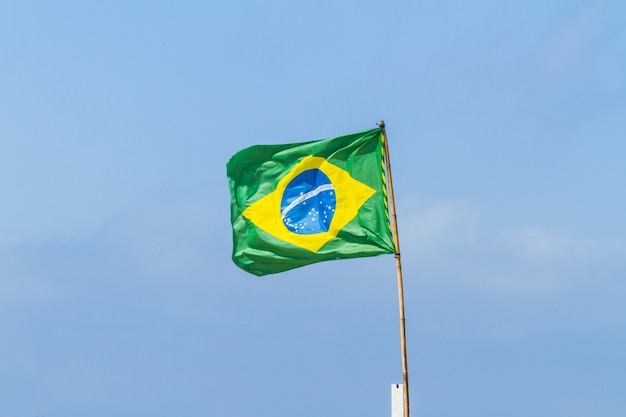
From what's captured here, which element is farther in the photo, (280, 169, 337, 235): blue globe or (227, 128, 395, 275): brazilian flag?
(280, 169, 337, 235): blue globe

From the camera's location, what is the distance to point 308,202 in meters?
29.2

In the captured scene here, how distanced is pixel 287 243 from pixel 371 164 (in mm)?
3073

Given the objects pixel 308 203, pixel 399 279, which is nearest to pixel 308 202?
pixel 308 203

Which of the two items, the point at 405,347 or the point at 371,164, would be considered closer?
the point at 405,347

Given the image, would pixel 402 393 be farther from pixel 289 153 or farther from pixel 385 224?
pixel 289 153

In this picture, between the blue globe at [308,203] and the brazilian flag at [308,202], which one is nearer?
the brazilian flag at [308,202]

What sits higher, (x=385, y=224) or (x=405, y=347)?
(x=385, y=224)

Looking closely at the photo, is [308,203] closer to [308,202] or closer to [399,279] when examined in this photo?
[308,202]

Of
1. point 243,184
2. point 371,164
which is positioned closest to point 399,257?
point 371,164

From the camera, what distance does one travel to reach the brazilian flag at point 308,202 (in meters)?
28.1

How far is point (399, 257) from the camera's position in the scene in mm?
27547

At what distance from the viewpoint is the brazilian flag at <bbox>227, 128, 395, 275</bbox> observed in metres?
28.1

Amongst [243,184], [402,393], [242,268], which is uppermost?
[243,184]

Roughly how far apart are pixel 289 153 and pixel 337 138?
1.43 meters
